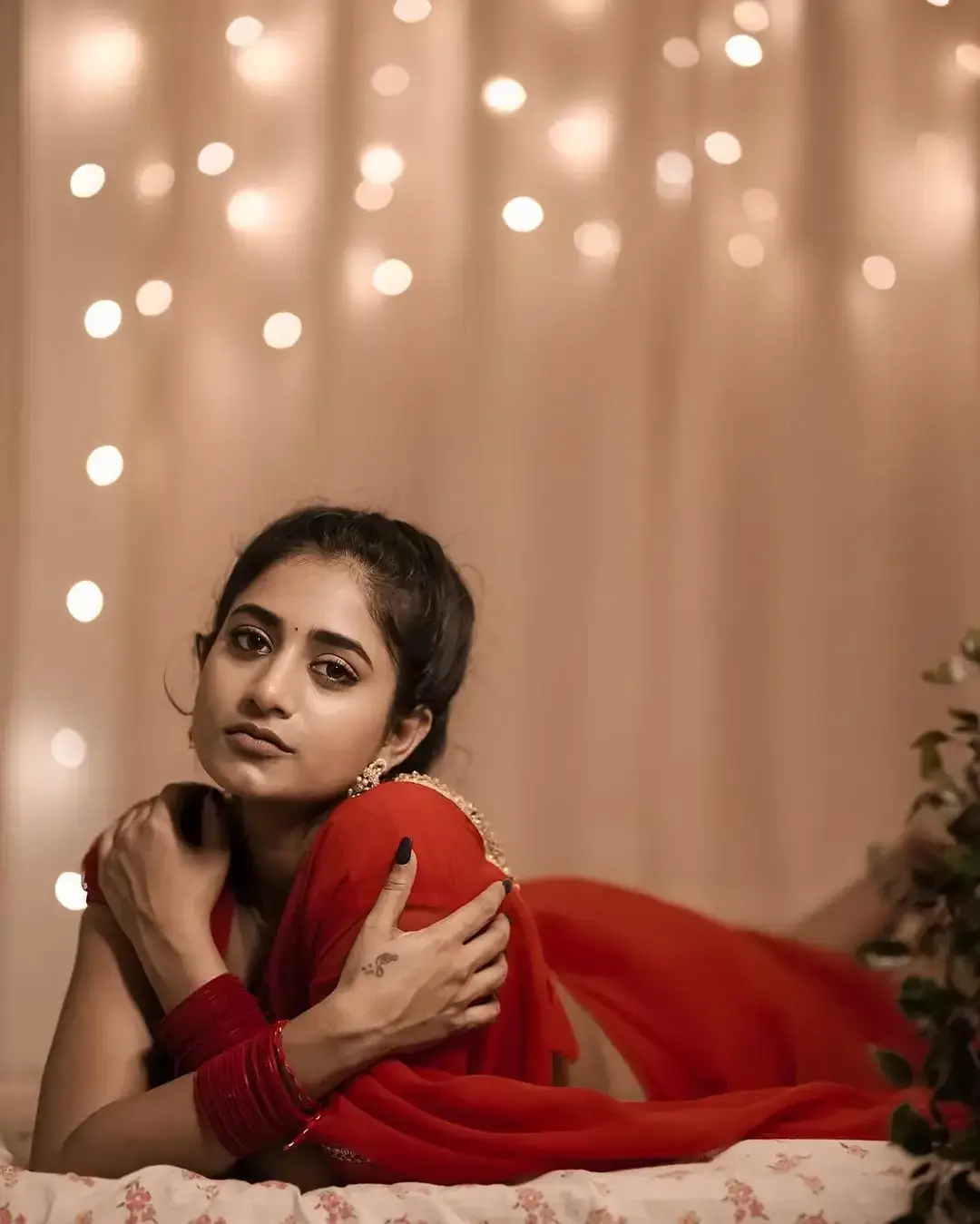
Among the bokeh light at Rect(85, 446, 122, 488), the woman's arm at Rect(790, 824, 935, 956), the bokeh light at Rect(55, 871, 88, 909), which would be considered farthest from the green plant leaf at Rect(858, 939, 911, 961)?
the bokeh light at Rect(85, 446, 122, 488)

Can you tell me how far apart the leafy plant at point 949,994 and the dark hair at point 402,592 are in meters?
0.48

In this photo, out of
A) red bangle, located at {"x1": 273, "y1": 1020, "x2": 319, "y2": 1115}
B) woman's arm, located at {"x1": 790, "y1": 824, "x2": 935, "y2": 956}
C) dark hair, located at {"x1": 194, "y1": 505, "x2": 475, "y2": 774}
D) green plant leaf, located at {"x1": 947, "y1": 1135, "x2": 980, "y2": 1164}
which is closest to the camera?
green plant leaf, located at {"x1": 947, "y1": 1135, "x2": 980, "y2": 1164}

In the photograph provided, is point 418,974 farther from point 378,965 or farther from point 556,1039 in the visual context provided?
point 556,1039

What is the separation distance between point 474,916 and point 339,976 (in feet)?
0.39

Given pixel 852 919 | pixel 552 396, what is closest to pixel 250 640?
pixel 552 396

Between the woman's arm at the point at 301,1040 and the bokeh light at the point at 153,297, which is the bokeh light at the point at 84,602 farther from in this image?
the woman's arm at the point at 301,1040

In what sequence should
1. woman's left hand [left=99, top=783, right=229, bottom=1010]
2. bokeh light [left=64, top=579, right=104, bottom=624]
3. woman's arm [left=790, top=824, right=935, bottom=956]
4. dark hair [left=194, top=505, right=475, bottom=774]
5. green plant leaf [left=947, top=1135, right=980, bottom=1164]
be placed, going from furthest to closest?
1. bokeh light [left=64, top=579, right=104, bottom=624]
2. woman's arm [left=790, top=824, right=935, bottom=956]
3. dark hair [left=194, top=505, right=475, bottom=774]
4. woman's left hand [left=99, top=783, right=229, bottom=1010]
5. green plant leaf [left=947, top=1135, right=980, bottom=1164]

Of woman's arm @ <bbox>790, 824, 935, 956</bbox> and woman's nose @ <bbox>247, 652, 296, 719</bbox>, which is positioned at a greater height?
woman's nose @ <bbox>247, 652, 296, 719</bbox>

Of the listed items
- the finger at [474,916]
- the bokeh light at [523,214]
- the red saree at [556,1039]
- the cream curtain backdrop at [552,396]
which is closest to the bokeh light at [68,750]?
the cream curtain backdrop at [552,396]

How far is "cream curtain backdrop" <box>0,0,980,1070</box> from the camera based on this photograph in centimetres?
167

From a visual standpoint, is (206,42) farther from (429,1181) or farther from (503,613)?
(429,1181)

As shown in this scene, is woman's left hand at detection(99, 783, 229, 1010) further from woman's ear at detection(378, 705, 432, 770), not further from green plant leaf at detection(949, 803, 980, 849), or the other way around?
green plant leaf at detection(949, 803, 980, 849)

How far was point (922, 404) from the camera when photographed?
179 centimetres

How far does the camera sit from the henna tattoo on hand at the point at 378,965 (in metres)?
1.06
